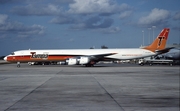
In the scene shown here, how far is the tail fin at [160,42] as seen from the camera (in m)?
55.1

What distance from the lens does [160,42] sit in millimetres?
55594

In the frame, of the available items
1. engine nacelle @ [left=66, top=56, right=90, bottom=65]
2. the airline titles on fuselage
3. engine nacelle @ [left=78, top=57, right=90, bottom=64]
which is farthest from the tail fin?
the airline titles on fuselage

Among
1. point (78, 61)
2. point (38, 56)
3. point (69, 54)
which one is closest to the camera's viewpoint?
point (78, 61)

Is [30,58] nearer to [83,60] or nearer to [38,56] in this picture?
[38,56]

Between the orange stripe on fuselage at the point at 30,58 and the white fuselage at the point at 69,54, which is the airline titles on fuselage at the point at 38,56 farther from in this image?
the orange stripe on fuselage at the point at 30,58

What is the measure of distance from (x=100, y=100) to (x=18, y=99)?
307cm

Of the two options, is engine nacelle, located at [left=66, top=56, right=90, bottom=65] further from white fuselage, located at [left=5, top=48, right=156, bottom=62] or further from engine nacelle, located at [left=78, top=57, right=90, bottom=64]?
white fuselage, located at [left=5, top=48, right=156, bottom=62]

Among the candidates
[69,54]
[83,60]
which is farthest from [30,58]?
[83,60]

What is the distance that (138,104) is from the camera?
10086 mm

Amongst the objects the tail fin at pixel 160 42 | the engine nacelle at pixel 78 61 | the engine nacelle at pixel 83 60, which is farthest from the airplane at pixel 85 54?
the engine nacelle at pixel 78 61

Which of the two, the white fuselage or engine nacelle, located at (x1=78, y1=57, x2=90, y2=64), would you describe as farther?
the white fuselage

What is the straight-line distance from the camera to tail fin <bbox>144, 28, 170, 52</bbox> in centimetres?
5509

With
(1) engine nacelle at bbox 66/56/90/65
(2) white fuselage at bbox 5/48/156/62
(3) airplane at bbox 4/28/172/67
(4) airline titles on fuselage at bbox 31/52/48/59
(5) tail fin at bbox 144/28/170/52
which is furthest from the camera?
(5) tail fin at bbox 144/28/170/52

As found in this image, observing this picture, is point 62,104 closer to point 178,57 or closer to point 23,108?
point 23,108
